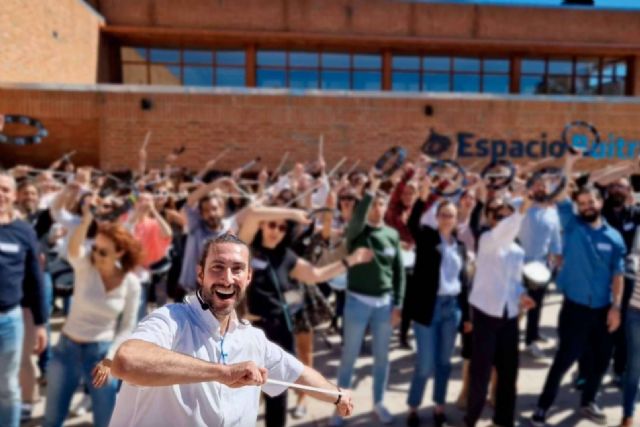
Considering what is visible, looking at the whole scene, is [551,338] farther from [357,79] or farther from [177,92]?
[357,79]

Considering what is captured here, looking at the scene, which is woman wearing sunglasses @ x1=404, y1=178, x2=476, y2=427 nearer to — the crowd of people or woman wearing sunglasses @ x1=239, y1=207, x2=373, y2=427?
the crowd of people

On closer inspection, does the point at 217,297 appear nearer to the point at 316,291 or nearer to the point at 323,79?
the point at 316,291

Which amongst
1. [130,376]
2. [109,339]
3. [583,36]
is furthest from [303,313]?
[583,36]

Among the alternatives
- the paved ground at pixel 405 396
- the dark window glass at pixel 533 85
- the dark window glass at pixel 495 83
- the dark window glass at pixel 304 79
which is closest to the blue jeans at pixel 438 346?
the paved ground at pixel 405 396

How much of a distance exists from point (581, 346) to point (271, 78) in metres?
17.7

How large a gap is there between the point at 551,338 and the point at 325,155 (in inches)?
345

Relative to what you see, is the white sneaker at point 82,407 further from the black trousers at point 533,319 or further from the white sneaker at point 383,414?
the black trousers at point 533,319

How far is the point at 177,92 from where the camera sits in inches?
540

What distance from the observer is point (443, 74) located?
21062mm

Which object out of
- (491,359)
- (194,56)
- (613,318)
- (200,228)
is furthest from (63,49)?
(613,318)

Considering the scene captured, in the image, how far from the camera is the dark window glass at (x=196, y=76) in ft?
65.4

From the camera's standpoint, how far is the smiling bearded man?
1.52 meters

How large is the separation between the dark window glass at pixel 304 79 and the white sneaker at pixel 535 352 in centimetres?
1578

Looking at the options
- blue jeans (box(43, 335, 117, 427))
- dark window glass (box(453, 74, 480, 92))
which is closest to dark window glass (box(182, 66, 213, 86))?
dark window glass (box(453, 74, 480, 92))
